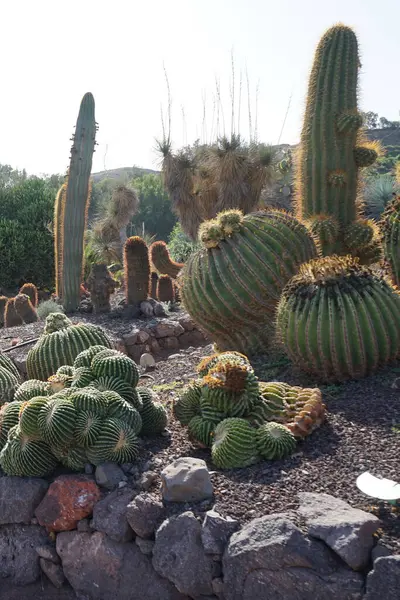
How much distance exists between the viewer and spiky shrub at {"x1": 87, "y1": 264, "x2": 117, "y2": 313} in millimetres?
9445

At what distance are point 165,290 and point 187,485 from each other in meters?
7.09

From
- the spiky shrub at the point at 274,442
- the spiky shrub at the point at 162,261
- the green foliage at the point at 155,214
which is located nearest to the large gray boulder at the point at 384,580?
the spiky shrub at the point at 274,442

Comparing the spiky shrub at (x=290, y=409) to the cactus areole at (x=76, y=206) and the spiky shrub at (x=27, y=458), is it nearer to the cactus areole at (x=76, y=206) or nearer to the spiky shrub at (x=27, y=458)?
the spiky shrub at (x=27, y=458)

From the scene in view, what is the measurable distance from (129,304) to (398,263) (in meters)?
4.87

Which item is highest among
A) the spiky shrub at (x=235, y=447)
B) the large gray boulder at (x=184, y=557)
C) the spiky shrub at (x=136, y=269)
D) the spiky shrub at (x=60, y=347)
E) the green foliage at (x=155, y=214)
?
the green foliage at (x=155, y=214)

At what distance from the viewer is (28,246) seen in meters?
18.7

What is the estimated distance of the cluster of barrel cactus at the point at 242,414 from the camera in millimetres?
3408

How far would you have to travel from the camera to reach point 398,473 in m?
3.04

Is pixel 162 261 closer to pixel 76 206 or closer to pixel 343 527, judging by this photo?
pixel 76 206

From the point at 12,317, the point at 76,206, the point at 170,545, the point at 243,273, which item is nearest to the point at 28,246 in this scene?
the point at 76,206

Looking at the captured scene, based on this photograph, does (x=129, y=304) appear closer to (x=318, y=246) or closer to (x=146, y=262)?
(x=146, y=262)

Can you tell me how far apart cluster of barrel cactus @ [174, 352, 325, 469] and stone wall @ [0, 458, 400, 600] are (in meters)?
0.28

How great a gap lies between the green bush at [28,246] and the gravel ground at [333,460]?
14643 millimetres

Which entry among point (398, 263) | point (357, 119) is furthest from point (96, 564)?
point (357, 119)
